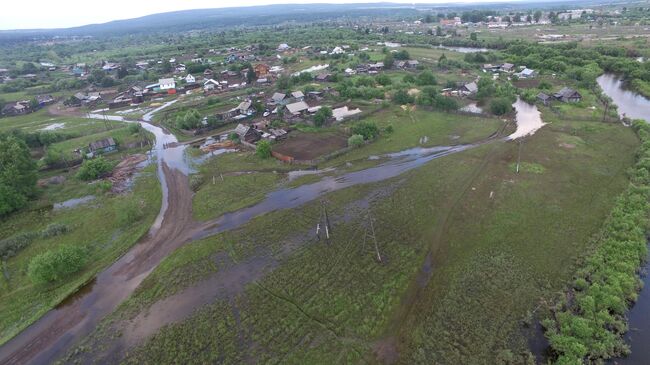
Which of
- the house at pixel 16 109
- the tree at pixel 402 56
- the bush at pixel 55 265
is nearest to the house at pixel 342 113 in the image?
the bush at pixel 55 265

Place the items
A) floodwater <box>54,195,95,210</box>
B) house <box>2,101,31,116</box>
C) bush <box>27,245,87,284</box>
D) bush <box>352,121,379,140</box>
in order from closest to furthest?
bush <box>27,245,87,284</box> < floodwater <box>54,195,95,210</box> < bush <box>352,121,379,140</box> < house <box>2,101,31,116</box>

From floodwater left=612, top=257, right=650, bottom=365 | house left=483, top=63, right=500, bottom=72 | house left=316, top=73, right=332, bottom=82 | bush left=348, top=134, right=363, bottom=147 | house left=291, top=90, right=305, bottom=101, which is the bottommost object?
floodwater left=612, top=257, right=650, bottom=365

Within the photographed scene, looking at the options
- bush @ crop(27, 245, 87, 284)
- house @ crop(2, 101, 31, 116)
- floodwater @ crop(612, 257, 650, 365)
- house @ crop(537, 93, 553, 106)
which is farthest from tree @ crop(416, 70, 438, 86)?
house @ crop(2, 101, 31, 116)

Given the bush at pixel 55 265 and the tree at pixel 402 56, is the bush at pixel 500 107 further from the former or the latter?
the bush at pixel 55 265

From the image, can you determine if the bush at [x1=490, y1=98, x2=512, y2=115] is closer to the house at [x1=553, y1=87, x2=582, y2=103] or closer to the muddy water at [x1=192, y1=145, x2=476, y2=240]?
the house at [x1=553, y1=87, x2=582, y2=103]

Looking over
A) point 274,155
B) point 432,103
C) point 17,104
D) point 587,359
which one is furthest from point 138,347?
point 17,104

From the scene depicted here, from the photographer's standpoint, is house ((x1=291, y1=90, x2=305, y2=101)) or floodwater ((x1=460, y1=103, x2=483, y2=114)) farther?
house ((x1=291, y1=90, x2=305, y2=101))
